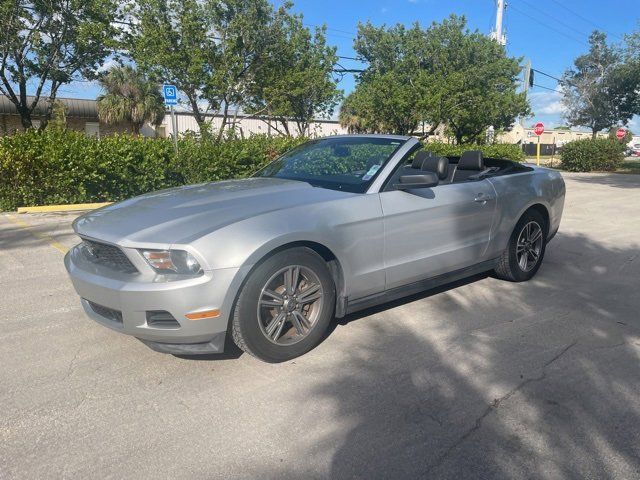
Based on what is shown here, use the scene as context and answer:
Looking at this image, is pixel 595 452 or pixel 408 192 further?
pixel 408 192

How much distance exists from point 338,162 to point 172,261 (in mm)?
1929

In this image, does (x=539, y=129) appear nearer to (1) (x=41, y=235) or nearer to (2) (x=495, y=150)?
(2) (x=495, y=150)

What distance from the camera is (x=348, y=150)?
4.52 metres

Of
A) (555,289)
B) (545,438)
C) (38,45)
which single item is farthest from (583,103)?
(545,438)

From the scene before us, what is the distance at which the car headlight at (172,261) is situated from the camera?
9.60 ft

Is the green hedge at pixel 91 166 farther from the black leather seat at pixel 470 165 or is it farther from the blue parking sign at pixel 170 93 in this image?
the black leather seat at pixel 470 165

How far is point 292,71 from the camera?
819 inches

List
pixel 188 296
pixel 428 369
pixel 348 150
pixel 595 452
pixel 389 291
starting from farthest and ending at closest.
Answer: pixel 348 150
pixel 389 291
pixel 428 369
pixel 188 296
pixel 595 452

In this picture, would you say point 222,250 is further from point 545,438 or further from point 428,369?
point 545,438

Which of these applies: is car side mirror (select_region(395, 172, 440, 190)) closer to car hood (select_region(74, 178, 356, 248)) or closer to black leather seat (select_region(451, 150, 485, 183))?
car hood (select_region(74, 178, 356, 248))

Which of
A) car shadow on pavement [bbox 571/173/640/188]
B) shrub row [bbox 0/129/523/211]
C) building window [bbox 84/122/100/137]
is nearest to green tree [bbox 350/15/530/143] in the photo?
car shadow on pavement [bbox 571/173/640/188]

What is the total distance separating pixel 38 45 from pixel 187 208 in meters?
18.0

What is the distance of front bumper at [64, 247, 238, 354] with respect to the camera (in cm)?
→ 288

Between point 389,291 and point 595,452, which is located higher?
point 389,291
